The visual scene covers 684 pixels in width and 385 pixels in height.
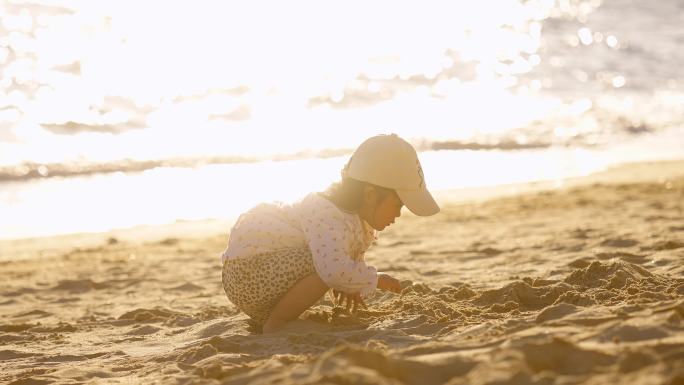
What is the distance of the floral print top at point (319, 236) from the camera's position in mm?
4852

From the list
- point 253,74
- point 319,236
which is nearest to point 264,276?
point 319,236

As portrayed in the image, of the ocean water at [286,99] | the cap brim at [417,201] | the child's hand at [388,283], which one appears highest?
the ocean water at [286,99]

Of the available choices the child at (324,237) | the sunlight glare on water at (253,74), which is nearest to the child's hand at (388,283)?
the child at (324,237)

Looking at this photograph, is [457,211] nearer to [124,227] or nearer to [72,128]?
[124,227]

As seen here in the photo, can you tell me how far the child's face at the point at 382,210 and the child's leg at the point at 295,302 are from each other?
372 millimetres

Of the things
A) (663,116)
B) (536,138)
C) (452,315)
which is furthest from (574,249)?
(663,116)

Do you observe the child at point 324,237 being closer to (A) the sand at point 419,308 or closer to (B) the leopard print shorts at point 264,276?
(B) the leopard print shorts at point 264,276

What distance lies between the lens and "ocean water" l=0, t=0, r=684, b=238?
40.7 ft

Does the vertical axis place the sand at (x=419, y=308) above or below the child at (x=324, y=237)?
below

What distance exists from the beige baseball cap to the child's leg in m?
0.54

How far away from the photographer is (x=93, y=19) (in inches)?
927

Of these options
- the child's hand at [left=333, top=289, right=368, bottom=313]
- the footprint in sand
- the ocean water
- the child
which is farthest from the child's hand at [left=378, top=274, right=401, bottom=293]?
the ocean water

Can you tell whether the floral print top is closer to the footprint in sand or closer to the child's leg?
the child's leg

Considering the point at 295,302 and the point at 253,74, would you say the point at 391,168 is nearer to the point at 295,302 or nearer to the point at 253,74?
the point at 295,302
